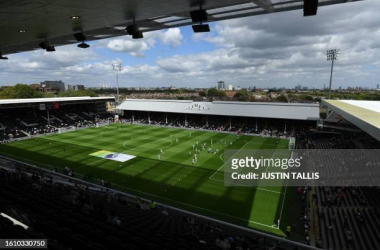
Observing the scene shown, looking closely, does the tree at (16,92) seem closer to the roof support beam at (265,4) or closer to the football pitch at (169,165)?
the football pitch at (169,165)

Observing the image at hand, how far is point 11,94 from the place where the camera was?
7912cm

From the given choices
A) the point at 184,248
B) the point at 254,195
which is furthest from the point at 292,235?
the point at 184,248

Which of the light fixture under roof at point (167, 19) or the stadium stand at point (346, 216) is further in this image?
the stadium stand at point (346, 216)

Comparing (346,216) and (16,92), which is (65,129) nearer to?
(16,92)

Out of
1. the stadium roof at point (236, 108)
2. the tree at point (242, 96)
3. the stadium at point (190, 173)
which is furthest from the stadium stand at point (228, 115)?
the tree at point (242, 96)

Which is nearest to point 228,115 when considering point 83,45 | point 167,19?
point 83,45

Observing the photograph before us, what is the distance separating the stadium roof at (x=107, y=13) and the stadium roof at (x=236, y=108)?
40531 millimetres

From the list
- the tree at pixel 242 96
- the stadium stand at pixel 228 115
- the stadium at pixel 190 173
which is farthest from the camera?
the tree at pixel 242 96

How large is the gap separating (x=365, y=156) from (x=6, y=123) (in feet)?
192

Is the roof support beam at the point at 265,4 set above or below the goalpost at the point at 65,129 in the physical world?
above

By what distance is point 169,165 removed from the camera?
94.7ft

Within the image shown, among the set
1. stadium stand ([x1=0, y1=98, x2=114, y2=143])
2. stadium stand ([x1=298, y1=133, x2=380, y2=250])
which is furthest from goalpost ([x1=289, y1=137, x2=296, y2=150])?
stadium stand ([x1=0, y1=98, x2=114, y2=143])

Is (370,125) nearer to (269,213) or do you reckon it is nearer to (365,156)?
(269,213)

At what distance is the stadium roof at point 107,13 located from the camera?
7500 mm
